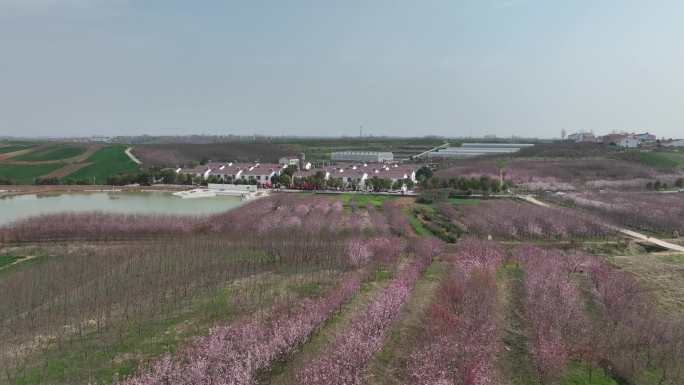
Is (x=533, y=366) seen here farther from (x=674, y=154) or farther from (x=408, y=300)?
(x=674, y=154)

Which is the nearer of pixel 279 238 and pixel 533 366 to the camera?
pixel 533 366

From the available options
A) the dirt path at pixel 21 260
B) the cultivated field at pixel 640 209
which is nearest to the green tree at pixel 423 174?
the cultivated field at pixel 640 209

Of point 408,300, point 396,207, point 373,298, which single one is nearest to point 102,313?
point 373,298

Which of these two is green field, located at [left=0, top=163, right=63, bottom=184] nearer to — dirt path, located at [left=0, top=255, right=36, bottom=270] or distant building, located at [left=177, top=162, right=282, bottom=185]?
distant building, located at [left=177, top=162, right=282, bottom=185]

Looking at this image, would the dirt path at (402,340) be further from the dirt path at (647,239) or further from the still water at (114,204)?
the still water at (114,204)

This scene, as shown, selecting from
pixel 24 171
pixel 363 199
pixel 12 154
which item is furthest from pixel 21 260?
pixel 12 154

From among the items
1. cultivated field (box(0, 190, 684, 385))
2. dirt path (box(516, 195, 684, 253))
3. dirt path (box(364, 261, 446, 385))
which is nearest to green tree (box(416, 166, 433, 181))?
dirt path (box(516, 195, 684, 253))

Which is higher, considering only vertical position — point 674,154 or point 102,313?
point 674,154
